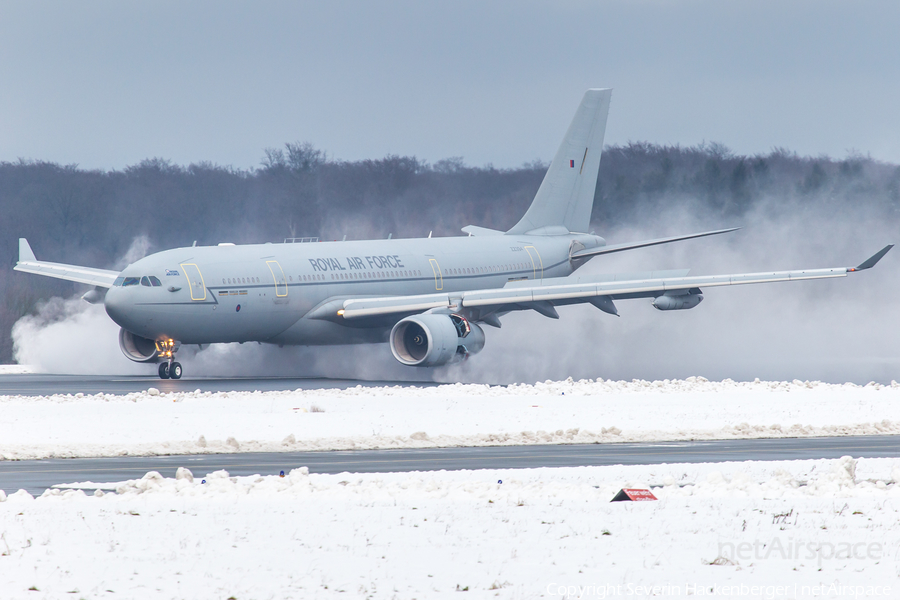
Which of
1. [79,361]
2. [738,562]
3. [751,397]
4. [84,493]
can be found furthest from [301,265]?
[738,562]

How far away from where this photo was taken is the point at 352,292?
4144cm

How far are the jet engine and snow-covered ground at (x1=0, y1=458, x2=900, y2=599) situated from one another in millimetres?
24486

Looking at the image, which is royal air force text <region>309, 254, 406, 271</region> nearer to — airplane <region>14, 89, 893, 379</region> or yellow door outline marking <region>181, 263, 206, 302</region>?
airplane <region>14, 89, 893, 379</region>

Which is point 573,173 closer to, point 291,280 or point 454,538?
point 291,280

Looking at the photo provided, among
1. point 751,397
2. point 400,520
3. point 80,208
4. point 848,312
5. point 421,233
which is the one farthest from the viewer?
point 80,208

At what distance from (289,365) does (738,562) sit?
31981mm

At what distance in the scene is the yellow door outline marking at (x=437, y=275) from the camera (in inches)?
1736

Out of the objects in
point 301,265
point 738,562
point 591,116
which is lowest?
point 738,562

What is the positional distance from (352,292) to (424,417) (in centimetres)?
1546

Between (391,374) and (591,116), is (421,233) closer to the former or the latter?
(591,116)

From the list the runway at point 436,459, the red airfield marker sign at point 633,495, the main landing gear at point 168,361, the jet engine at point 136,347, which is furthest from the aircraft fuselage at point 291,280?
the red airfield marker sign at point 633,495

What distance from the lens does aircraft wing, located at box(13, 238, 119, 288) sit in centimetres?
4353

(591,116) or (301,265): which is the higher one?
(591,116)

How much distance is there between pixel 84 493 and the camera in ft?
49.2
